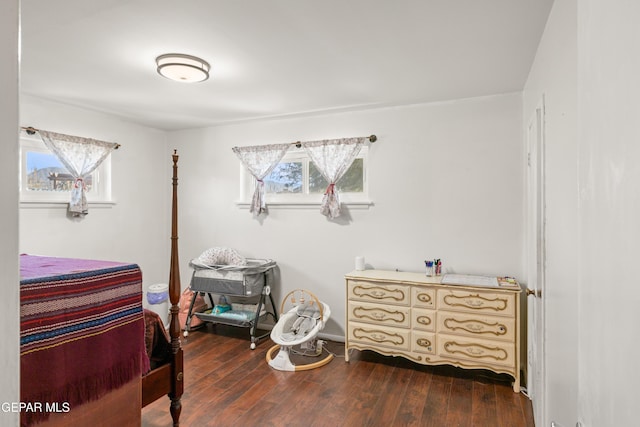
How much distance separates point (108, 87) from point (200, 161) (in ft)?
5.41

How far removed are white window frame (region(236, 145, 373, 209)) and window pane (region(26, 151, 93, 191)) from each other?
1817 millimetres

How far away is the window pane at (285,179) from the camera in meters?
4.31

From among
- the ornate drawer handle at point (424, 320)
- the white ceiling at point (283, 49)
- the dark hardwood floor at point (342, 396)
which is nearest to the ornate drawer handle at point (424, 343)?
the ornate drawer handle at point (424, 320)

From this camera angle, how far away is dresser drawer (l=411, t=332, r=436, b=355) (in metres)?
3.11

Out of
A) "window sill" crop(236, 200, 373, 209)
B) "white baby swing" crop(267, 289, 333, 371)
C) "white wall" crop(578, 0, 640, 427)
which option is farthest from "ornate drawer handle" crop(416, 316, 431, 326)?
"white wall" crop(578, 0, 640, 427)

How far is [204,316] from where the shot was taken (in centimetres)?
404

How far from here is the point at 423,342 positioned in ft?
10.3

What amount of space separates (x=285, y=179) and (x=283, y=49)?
209cm

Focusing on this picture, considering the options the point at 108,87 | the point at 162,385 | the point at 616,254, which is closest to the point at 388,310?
the point at 162,385

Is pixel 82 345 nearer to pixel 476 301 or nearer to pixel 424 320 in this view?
pixel 424 320

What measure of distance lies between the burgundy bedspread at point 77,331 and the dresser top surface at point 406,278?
2.00 metres

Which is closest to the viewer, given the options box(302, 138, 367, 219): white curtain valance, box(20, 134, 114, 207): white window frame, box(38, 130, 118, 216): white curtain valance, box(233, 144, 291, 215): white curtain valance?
box(20, 134, 114, 207): white window frame

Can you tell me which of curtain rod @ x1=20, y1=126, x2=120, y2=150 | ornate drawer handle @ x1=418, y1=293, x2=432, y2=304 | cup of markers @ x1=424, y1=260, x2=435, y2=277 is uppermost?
curtain rod @ x1=20, y1=126, x2=120, y2=150
